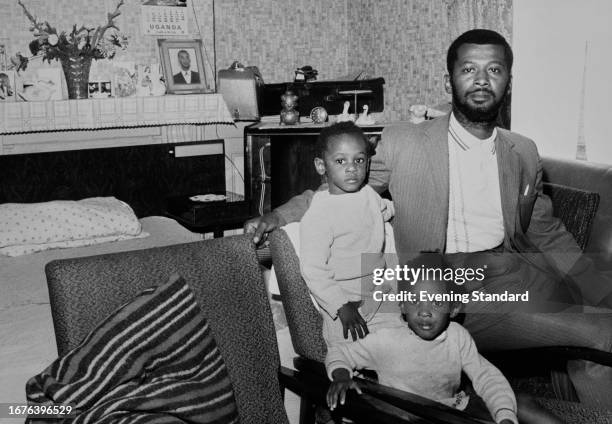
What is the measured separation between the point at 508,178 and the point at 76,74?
9.13 ft

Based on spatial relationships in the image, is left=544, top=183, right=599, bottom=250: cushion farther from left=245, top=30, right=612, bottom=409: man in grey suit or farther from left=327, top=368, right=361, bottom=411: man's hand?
left=327, top=368, right=361, bottom=411: man's hand

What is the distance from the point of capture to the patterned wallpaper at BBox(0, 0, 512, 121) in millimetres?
4035

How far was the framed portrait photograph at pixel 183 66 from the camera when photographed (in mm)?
4398

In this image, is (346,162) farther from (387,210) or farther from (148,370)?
(148,370)

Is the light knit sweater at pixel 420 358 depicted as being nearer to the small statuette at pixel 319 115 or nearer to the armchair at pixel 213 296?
the armchair at pixel 213 296

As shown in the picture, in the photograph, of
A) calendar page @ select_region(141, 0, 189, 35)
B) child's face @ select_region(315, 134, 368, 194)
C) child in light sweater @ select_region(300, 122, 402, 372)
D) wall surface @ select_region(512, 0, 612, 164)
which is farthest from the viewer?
calendar page @ select_region(141, 0, 189, 35)

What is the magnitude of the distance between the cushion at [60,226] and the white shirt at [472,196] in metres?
1.83

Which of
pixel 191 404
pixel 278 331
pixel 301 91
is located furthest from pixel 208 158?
pixel 191 404

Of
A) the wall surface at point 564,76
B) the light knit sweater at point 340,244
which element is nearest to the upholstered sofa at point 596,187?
the wall surface at point 564,76

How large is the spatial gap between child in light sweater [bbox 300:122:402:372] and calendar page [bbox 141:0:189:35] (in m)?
2.71

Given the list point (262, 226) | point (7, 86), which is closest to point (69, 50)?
point (7, 86)

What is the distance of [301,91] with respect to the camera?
14.4ft

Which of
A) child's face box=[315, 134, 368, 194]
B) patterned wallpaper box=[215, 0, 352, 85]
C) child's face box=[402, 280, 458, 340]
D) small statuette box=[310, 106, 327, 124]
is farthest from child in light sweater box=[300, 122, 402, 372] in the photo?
patterned wallpaper box=[215, 0, 352, 85]

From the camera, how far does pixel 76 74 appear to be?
13.3ft
